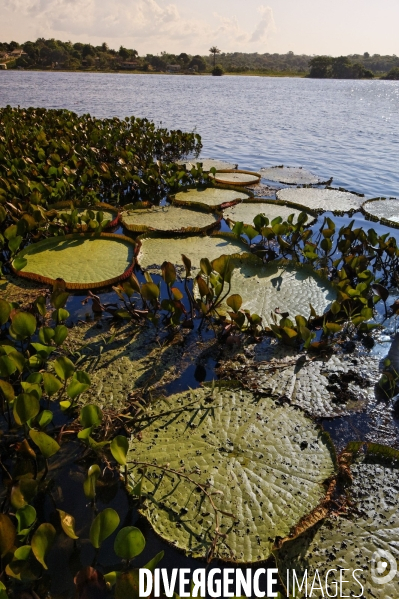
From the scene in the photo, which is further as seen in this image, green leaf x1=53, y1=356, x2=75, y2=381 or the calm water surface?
the calm water surface

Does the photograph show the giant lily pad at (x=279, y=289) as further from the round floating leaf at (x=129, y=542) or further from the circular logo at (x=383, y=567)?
the round floating leaf at (x=129, y=542)

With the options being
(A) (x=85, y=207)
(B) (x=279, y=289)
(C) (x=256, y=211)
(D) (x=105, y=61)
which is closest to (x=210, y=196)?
Result: (C) (x=256, y=211)

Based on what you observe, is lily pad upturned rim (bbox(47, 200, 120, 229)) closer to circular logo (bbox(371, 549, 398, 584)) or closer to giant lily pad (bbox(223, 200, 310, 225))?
giant lily pad (bbox(223, 200, 310, 225))

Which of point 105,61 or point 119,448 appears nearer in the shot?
point 119,448

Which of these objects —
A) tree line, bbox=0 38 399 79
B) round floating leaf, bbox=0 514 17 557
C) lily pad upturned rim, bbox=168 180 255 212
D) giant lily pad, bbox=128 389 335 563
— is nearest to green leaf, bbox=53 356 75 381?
giant lily pad, bbox=128 389 335 563

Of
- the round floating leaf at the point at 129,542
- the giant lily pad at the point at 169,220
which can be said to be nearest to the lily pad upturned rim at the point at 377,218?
the giant lily pad at the point at 169,220

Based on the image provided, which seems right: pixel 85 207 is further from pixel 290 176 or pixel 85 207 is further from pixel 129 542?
pixel 129 542

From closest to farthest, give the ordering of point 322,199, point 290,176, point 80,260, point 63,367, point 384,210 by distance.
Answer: point 63,367 → point 80,260 → point 384,210 → point 322,199 → point 290,176
